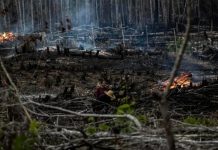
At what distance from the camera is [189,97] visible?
9820 mm

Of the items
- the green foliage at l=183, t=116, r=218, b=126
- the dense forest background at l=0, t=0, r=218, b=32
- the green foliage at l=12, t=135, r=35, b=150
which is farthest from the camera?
the dense forest background at l=0, t=0, r=218, b=32

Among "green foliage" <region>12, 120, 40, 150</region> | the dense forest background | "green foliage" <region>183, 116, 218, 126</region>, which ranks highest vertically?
the dense forest background

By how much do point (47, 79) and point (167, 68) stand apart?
209 inches

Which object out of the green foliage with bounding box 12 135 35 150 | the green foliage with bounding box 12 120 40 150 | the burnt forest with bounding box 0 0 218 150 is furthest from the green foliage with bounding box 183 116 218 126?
the green foliage with bounding box 12 135 35 150

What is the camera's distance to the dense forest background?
37.0 meters

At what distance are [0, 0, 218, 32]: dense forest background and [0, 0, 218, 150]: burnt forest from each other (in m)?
0.10

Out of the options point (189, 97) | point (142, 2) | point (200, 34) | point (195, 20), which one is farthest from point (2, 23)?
point (189, 97)

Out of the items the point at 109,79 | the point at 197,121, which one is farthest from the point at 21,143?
the point at 109,79

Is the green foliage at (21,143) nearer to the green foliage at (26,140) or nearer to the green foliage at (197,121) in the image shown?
the green foliage at (26,140)

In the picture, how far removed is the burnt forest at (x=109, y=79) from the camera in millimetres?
4230

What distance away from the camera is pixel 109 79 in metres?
15.7

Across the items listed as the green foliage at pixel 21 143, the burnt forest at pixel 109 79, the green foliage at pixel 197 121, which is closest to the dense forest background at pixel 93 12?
the burnt forest at pixel 109 79

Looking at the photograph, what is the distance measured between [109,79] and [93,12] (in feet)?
90.3

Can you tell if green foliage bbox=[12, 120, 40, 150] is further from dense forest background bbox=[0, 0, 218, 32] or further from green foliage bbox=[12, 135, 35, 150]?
dense forest background bbox=[0, 0, 218, 32]
